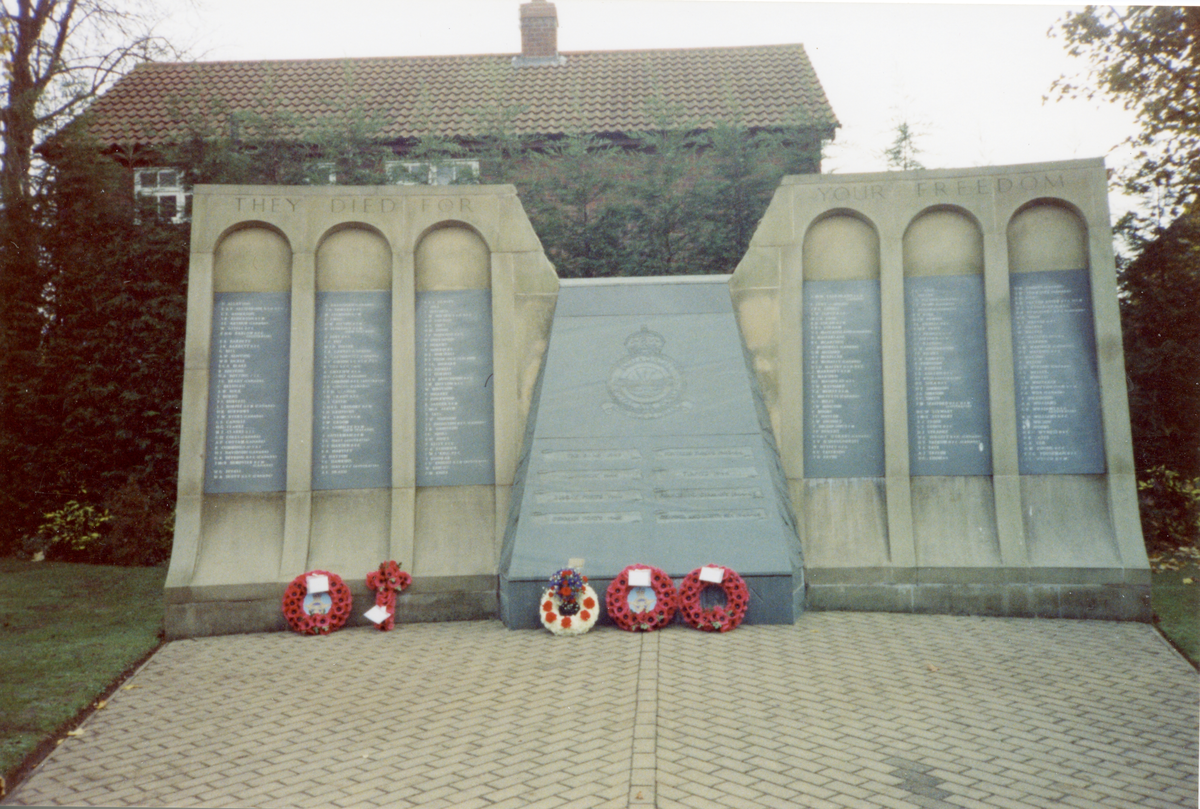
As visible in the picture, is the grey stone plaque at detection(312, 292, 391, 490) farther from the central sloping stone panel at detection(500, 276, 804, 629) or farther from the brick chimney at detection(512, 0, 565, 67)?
the brick chimney at detection(512, 0, 565, 67)

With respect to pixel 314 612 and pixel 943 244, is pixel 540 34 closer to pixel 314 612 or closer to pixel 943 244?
pixel 943 244

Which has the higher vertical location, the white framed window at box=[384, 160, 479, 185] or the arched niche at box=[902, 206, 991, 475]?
the white framed window at box=[384, 160, 479, 185]

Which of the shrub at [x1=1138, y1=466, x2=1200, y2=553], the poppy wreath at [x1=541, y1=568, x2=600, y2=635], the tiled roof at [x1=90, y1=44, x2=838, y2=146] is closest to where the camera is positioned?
the poppy wreath at [x1=541, y1=568, x2=600, y2=635]

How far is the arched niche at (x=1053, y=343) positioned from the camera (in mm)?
8852

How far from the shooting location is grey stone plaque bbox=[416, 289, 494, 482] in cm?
926

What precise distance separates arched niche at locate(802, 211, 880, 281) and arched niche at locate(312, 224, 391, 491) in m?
4.38

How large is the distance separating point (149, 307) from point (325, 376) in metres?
5.63

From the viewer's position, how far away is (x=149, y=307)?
13.4m

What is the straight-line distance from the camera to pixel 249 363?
9242 millimetres

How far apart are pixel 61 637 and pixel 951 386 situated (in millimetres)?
8721

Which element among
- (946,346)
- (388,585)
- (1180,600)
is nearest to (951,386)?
(946,346)

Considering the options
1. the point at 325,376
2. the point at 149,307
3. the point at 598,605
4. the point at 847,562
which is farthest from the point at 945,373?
the point at 149,307

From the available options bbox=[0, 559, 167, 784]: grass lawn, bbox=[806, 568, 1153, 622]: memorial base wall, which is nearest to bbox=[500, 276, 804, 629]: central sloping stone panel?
bbox=[806, 568, 1153, 622]: memorial base wall

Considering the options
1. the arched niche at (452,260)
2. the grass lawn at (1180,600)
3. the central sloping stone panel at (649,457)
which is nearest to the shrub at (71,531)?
the arched niche at (452,260)
